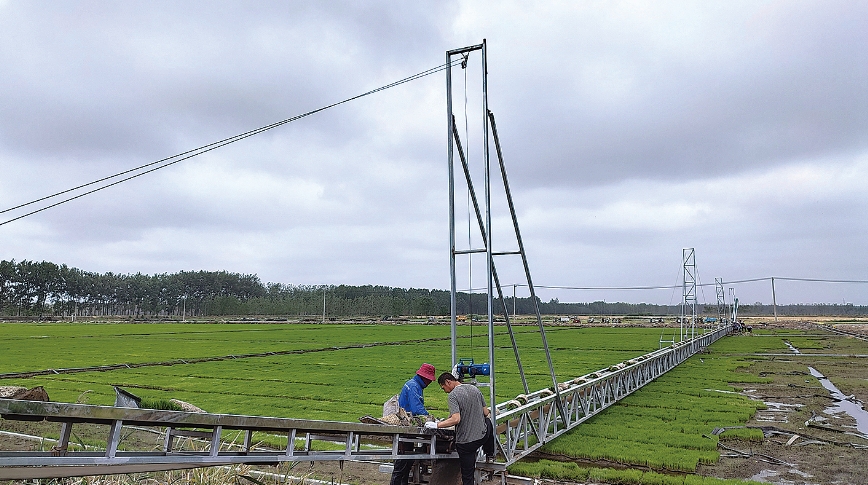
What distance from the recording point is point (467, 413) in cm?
773

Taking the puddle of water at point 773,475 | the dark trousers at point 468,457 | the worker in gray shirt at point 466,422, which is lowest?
the puddle of water at point 773,475

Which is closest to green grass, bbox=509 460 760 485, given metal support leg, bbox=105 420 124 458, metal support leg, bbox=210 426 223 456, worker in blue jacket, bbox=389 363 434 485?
worker in blue jacket, bbox=389 363 434 485

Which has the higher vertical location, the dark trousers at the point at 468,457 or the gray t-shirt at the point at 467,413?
the gray t-shirt at the point at 467,413

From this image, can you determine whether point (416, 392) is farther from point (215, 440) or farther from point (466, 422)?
point (215, 440)

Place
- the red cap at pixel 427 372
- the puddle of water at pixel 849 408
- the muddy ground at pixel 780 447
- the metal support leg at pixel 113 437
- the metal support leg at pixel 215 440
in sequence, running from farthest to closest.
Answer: the puddle of water at pixel 849 408, the muddy ground at pixel 780 447, the red cap at pixel 427 372, the metal support leg at pixel 215 440, the metal support leg at pixel 113 437

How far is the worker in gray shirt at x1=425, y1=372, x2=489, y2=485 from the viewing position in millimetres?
7688

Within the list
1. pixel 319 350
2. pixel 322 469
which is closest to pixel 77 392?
pixel 322 469

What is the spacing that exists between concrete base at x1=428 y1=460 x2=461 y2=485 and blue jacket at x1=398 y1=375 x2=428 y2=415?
30.9 inches

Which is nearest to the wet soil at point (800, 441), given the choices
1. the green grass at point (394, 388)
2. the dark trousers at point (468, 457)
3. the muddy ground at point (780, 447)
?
the muddy ground at point (780, 447)

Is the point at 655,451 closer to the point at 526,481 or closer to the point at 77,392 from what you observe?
the point at 526,481

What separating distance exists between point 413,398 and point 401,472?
99cm

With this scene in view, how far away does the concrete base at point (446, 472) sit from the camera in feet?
27.3

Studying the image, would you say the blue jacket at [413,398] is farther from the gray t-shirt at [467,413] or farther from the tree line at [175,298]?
the tree line at [175,298]

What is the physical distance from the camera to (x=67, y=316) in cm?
12562
